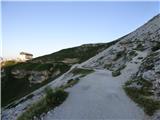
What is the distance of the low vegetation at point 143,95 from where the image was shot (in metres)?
23.2

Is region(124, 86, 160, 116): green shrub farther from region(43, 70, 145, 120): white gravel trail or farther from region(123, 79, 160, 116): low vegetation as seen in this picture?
region(43, 70, 145, 120): white gravel trail

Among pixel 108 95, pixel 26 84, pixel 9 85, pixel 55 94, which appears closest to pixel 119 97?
pixel 108 95

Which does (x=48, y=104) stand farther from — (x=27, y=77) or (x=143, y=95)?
(x=27, y=77)

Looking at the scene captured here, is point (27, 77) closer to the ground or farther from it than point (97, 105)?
closer to the ground

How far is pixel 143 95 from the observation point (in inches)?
1081

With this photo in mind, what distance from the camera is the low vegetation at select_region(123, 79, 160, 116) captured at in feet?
76.1

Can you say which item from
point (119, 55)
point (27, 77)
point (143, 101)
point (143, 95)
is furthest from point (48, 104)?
point (27, 77)

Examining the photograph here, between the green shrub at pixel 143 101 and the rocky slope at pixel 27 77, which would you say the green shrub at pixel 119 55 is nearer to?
the green shrub at pixel 143 101

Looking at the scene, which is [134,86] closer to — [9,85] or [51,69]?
[51,69]

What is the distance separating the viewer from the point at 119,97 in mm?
27703

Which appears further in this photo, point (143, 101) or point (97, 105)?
point (143, 101)

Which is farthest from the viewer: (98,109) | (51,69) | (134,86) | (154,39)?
(51,69)

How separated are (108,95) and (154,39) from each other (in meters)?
38.9

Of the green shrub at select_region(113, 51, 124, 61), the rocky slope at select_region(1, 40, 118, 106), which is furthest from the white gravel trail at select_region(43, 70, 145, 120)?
the rocky slope at select_region(1, 40, 118, 106)
